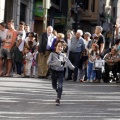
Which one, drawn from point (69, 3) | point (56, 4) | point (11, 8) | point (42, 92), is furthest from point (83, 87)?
point (69, 3)

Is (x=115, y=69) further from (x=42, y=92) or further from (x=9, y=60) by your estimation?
(x=42, y=92)

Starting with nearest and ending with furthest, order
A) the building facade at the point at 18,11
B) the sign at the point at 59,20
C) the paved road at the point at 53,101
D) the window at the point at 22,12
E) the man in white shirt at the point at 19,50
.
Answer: the paved road at the point at 53,101
the man in white shirt at the point at 19,50
the building facade at the point at 18,11
the window at the point at 22,12
the sign at the point at 59,20

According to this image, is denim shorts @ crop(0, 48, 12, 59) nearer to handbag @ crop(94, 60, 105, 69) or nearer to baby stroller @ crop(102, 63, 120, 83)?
handbag @ crop(94, 60, 105, 69)

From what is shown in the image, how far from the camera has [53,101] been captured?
Result: 14.3 m

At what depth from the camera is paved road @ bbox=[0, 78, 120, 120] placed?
11.8 metres

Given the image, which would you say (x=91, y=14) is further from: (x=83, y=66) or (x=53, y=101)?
(x=53, y=101)

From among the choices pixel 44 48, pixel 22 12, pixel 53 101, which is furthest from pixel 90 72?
pixel 22 12

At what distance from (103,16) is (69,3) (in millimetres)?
15103

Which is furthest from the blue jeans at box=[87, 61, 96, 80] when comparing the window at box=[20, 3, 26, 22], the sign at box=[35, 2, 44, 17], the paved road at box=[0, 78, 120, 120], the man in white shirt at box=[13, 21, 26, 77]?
the sign at box=[35, 2, 44, 17]

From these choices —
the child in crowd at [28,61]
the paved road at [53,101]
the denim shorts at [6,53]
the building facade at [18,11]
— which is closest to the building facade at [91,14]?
the building facade at [18,11]

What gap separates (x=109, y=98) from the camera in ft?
50.1

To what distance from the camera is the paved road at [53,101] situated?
11836 millimetres

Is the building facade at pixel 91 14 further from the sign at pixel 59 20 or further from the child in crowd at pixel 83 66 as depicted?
the child in crowd at pixel 83 66

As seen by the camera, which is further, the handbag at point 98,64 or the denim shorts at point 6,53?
the denim shorts at point 6,53
